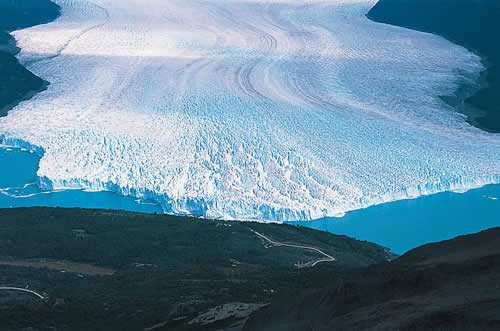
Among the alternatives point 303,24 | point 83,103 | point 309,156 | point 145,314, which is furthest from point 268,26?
point 145,314

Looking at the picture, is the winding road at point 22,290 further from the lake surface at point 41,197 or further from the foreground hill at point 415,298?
the lake surface at point 41,197

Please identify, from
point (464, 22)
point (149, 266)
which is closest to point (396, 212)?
point (149, 266)

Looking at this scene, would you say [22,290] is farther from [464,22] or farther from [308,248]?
[464,22]

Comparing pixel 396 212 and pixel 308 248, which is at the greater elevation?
pixel 308 248

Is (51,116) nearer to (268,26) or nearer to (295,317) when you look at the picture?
(268,26)

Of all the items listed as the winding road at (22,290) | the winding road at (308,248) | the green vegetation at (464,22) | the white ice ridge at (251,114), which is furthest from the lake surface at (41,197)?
the green vegetation at (464,22)
